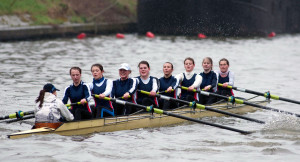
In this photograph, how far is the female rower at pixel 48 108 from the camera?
9648mm

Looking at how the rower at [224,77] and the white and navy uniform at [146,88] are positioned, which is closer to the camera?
the white and navy uniform at [146,88]

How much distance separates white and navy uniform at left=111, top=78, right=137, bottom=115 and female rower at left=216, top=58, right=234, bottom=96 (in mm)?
2884

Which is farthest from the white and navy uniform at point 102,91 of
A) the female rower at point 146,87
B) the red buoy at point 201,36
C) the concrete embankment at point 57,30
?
the red buoy at point 201,36

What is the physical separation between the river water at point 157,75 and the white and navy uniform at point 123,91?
2.61 feet

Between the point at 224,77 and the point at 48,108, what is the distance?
18.7 feet

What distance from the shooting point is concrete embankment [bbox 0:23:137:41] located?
2761 cm

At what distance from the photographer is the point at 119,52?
27.3 metres

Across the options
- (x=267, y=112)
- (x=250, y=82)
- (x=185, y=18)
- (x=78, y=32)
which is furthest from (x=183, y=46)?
(x=267, y=112)

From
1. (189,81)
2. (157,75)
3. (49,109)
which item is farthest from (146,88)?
(157,75)

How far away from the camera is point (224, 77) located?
13.6 metres

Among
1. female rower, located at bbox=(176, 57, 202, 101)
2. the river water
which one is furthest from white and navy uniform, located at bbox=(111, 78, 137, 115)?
female rower, located at bbox=(176, 57, 202, 101)

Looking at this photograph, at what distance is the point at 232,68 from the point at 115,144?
13.5 m

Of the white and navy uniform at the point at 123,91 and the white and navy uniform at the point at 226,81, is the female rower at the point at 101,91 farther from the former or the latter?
the white and navy uniform at the point at 226,81

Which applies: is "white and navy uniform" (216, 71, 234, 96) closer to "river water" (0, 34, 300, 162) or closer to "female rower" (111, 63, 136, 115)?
"river water" (0, 34, 300, 162)
